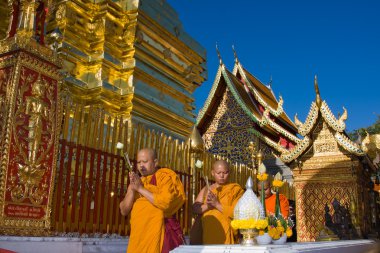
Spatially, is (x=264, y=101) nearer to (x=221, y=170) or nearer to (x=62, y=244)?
(x=221, y=170)

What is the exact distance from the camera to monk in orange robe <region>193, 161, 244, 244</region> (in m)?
3.99

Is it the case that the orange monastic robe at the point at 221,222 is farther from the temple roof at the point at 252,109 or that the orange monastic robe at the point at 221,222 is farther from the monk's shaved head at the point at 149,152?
the temple roof at the point at 252,109

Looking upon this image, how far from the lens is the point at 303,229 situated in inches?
354

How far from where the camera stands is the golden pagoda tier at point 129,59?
6.82 m

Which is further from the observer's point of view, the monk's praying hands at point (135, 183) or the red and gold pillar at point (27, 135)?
the red and gold pillar at point (27, 135)

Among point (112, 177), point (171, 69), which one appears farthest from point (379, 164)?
point (112, 177)

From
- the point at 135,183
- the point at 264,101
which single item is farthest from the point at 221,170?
the point at 264,101

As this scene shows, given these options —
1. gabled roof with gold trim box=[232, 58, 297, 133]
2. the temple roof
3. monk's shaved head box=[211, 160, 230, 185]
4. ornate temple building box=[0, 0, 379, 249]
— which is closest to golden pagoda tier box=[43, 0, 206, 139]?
ornate temple building box=[0, 0, 379, 249]

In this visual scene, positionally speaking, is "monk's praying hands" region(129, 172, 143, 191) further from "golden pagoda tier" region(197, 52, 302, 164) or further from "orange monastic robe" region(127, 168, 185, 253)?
"golden pagoda tier" region(197, 52, 302, 164)

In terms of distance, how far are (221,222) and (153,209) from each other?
998 millimetres

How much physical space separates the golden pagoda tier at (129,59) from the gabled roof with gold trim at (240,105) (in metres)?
4.46

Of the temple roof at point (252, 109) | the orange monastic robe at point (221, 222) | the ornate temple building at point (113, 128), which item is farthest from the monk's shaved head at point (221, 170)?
the temple roof at point (252, 109)

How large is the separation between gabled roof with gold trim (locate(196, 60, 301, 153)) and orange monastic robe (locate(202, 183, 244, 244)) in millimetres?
8815

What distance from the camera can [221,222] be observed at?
4.06m
